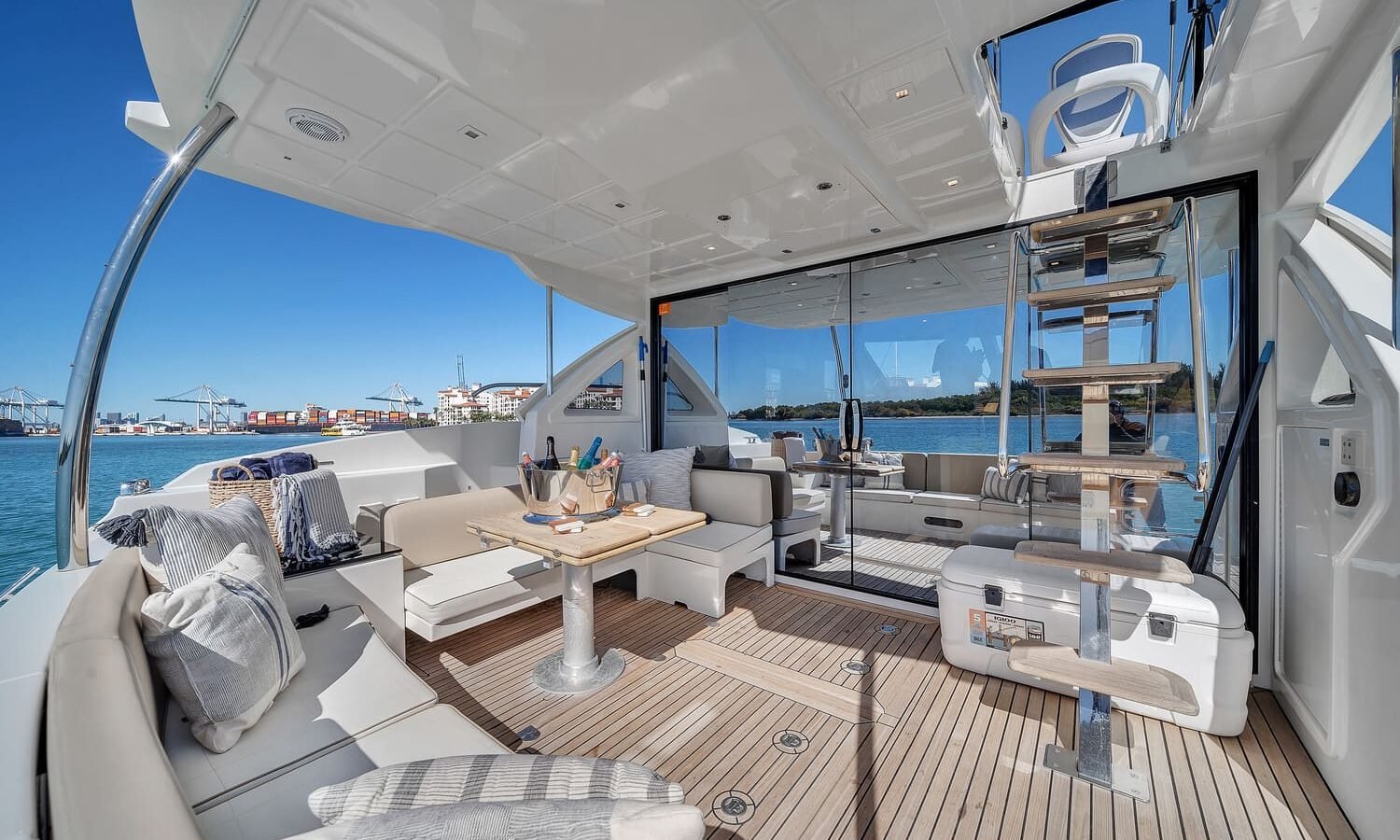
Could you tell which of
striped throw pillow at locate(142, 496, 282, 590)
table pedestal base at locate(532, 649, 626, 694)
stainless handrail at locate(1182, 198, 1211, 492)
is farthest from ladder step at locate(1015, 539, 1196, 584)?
striped throw pillow at locate(142, 496, 282, 590)

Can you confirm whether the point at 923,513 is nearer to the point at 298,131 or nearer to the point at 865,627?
the point at 865,627

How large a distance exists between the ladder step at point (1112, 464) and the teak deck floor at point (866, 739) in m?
1.08

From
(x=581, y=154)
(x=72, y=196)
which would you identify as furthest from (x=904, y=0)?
(x=72, y=196)

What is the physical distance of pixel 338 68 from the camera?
176cm

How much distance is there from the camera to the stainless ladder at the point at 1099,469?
162 cm

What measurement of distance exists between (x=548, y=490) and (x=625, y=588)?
1538 millimetres

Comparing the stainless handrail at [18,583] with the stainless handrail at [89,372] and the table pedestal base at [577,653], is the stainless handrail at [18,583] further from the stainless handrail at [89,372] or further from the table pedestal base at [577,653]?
the table pedestal base at [577,653]

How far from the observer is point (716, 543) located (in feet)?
10.7

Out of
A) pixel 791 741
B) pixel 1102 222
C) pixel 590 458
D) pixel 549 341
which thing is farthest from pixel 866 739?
pixel 549 341

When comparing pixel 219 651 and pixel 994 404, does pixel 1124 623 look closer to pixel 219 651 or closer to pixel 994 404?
pixel 994 404

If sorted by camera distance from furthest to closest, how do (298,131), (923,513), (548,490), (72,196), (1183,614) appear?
(72,196) < (923,513) < (548,490) < (298,131) < (1183,614)

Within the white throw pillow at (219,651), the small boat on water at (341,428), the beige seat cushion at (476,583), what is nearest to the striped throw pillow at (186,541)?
the white throw pillow at (219,651)

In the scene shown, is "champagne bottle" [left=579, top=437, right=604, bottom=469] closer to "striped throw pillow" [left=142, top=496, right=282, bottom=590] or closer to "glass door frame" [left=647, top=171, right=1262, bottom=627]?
"striped throw pillow" [left=142, top=496, right=282, bottom=590]

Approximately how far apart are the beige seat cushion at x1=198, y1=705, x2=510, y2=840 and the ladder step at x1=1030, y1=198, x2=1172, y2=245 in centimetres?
236
